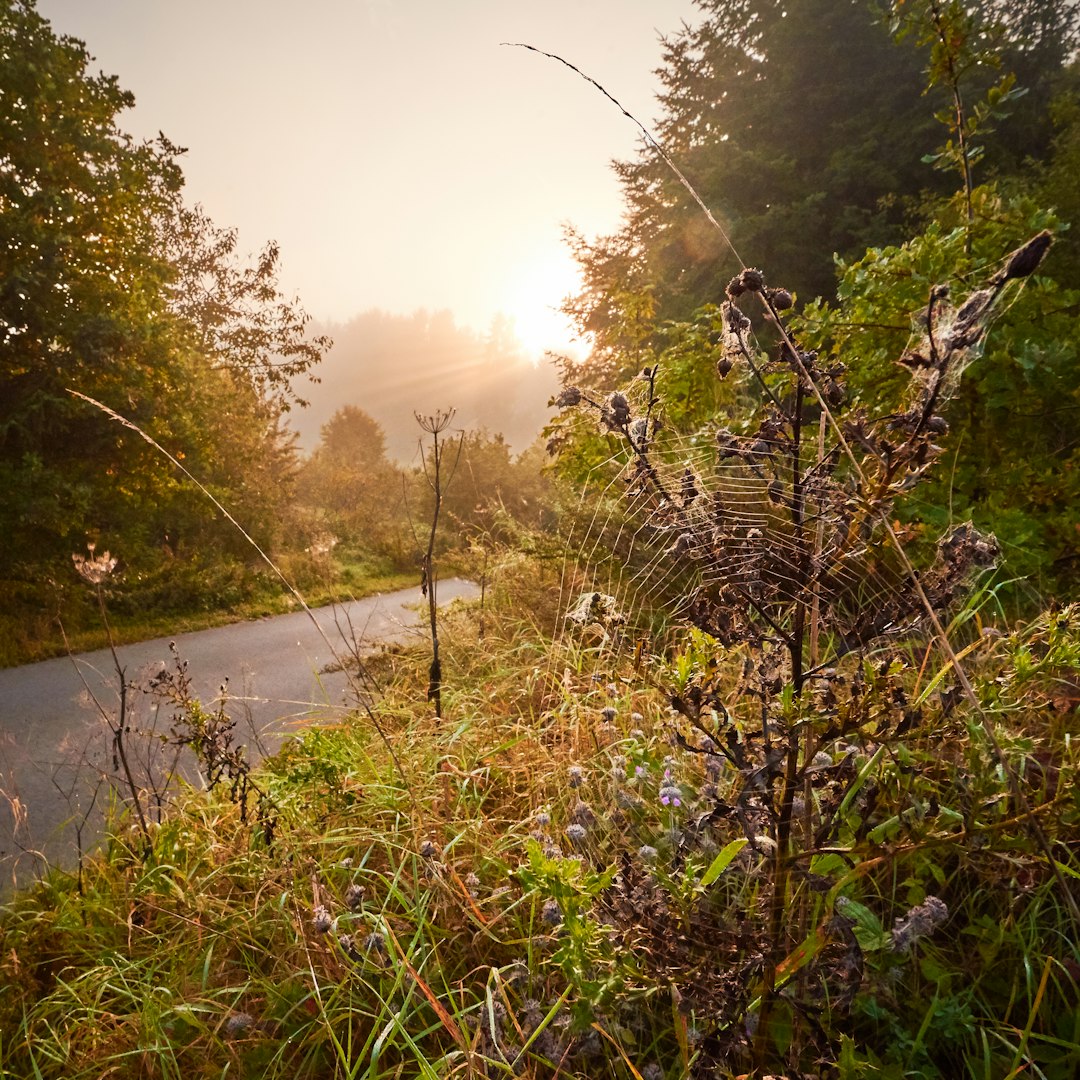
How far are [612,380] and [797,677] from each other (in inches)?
661

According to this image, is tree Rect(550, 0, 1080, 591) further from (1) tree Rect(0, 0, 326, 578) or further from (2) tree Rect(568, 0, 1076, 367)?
(1) tree Rect(0, 0, 326, 578)

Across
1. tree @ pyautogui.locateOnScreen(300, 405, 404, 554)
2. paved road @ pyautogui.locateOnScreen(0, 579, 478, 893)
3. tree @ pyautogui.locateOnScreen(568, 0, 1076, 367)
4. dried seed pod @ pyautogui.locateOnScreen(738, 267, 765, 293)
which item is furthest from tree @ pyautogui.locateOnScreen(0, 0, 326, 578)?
dried seed pod @ pyautogui.locateOnScreen(738, 267, 765, 293)

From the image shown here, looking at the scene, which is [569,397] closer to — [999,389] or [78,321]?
[999,389]

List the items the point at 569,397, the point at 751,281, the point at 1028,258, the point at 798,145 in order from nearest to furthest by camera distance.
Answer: the point at 1028,258
the point at 751,281
the point at 569,397
the point at 798,145

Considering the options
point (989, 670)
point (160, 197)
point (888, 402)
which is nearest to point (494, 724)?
point (989, 670)

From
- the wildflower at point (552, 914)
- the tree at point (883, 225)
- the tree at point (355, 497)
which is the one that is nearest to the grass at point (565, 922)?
the wildflower at point (552, 914)

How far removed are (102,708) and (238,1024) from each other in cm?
232

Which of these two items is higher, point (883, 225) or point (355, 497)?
point (883, 225)

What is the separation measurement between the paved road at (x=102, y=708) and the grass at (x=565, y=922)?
1.71ft

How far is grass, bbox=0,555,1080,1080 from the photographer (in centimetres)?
107

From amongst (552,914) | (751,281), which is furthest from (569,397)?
(552,914)

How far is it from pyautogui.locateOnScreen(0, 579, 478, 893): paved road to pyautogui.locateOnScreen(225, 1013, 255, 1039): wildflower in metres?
1.18

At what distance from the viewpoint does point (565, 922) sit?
1006 mm

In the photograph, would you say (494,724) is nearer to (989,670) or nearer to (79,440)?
(989,670)
